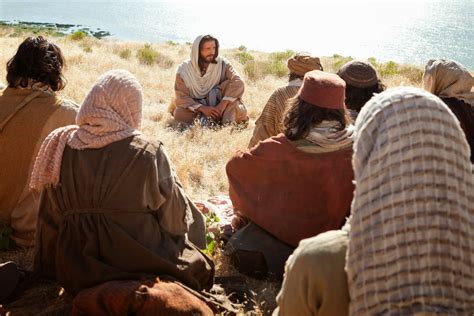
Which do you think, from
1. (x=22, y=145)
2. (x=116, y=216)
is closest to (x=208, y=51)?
(x=22, y=145)

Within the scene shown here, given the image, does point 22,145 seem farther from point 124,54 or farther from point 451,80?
point 124,54

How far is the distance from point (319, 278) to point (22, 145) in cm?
258

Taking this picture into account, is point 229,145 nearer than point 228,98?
Yes

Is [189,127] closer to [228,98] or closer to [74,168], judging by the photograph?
[228,98]

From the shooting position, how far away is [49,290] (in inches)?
129

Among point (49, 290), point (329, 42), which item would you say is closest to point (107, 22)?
point (329, 42)

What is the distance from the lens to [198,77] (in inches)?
288

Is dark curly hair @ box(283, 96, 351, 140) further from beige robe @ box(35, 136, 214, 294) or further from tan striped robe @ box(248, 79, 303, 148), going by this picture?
tan striped robe @ box(248, 79, 303, 148)

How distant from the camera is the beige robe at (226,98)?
716cm

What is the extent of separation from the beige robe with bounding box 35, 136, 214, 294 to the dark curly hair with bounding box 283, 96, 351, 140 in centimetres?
74

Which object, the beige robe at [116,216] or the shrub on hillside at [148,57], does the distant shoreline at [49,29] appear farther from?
the beige robe at [116,216]

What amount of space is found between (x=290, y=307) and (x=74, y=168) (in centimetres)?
147

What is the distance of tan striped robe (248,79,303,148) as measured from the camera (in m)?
4.63

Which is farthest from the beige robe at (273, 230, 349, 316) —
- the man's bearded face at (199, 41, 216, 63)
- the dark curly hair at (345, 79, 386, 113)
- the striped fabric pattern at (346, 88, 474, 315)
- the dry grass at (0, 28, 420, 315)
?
the man's bearded face at (199, 41, 216, 63)
